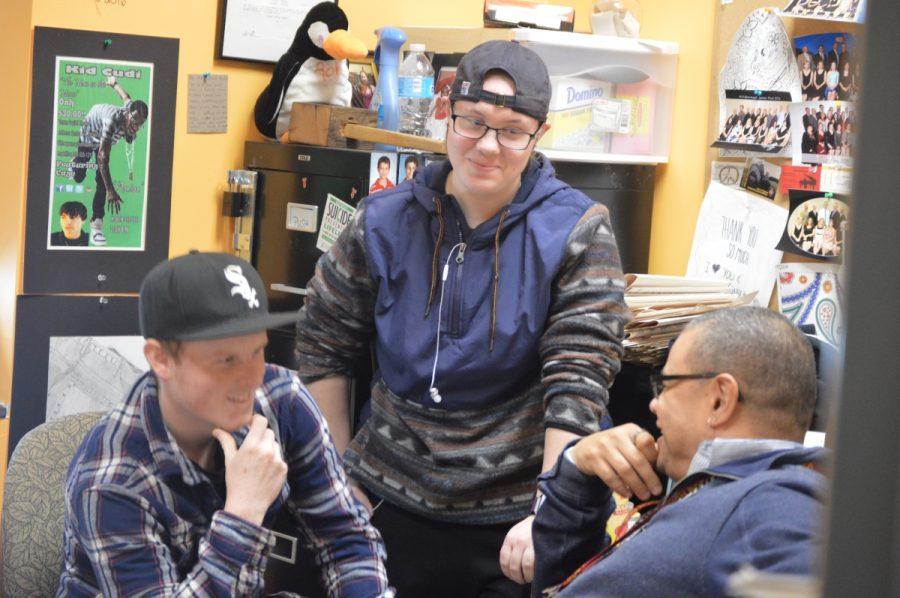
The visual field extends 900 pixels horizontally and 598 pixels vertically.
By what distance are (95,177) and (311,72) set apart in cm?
70

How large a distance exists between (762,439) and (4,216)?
2058mm

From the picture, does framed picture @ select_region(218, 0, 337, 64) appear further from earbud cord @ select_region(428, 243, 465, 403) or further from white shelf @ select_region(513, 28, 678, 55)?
earbud cord @ select_region(428, 243, 465, 403)

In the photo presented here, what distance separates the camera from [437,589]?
6.70 feet

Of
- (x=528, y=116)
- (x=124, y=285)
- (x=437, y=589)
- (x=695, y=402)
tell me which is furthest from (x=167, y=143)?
(x=695, y=402)

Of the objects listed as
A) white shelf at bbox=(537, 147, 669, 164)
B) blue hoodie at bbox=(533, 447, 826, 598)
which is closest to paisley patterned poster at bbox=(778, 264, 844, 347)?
white shelf at bbox=(537, 147, 669, 164)

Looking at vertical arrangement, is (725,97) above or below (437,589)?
above

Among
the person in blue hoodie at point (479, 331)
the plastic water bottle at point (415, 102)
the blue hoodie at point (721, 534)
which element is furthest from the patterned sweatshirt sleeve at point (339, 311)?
the plastic water bottle at point (415, 102)

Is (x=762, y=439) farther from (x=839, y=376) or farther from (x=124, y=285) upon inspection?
(x=124, y=285)

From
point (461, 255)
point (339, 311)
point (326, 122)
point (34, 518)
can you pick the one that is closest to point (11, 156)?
point (326, 122)

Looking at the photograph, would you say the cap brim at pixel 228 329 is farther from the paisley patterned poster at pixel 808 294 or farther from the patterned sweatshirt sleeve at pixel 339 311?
the paisley patterned poster at pixel 808 294

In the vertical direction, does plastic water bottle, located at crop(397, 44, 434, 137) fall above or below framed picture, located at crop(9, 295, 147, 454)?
above

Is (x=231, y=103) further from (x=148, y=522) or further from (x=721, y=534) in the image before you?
(x=721, y=534)

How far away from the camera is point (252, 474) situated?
1.54 m

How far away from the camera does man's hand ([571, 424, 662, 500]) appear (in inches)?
61.6
